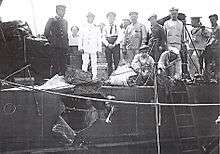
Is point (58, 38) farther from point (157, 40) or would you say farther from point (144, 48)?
point (157, 40)

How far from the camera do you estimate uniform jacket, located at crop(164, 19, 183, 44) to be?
838 cm

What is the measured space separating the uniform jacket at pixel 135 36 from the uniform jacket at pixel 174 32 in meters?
0.54

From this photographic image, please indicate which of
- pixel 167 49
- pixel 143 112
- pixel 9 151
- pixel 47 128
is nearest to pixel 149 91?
pixel 143 112

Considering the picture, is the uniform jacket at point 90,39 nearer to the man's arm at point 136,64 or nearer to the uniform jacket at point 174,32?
the man's arm at point 136,64

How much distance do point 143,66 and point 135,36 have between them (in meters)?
1.00

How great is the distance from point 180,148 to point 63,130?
8.99 feet

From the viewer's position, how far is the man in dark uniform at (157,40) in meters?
8.14

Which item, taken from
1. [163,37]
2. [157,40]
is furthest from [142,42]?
[163,37]

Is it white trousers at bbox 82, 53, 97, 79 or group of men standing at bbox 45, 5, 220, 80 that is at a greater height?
group of men standing at bbox 45, 5, 220, 80

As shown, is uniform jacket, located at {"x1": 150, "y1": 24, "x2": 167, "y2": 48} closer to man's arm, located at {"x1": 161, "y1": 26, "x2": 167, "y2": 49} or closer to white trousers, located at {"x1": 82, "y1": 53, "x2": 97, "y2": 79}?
man's arm, located at {"x1": 161, "y1": 26, "x2": 167, "y2": 49}

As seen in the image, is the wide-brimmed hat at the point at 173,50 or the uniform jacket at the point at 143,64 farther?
the wide-brimmed hat at the point at 173,50

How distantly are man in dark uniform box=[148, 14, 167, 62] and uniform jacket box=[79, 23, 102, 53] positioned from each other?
115 centimetres

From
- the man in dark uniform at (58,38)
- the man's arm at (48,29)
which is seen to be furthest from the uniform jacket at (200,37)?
the man's arm at (48,29)

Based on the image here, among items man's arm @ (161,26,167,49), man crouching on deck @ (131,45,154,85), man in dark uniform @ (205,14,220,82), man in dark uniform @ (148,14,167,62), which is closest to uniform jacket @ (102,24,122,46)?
man in dark uniform @ (148,14,167,62)
